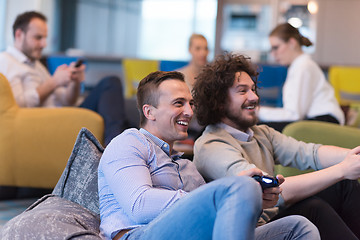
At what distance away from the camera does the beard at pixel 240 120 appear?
81.4 inches

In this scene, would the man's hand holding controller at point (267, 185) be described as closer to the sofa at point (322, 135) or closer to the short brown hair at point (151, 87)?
the short brown hair at point (151, 87)

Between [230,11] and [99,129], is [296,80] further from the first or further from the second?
[230,11]

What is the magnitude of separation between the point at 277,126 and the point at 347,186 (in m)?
1.15

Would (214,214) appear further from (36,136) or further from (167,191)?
(36,136)

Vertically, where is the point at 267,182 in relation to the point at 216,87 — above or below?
below

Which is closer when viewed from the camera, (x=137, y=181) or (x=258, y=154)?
(x=137, y=181)

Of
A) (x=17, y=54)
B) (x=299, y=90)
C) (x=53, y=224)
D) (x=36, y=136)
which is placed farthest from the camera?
(x=17, y=54)

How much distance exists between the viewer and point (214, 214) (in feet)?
4.43

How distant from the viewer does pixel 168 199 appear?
4.94ft

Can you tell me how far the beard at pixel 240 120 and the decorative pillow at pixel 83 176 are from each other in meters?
0.51

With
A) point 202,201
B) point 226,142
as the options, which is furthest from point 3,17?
point 202,201

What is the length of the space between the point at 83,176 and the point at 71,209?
163mm

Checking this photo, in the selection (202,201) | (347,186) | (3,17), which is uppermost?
(3,17)

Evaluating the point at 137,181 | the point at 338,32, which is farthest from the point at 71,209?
the point at 338,32
